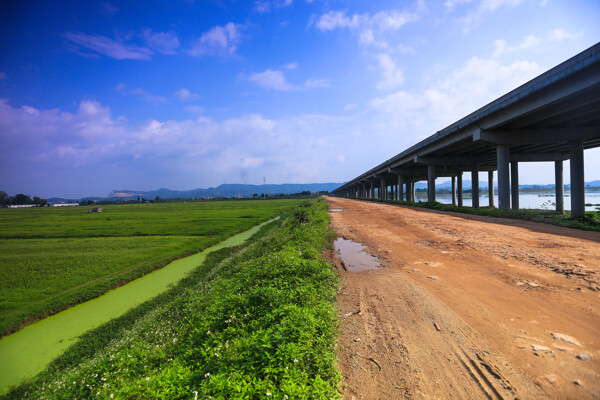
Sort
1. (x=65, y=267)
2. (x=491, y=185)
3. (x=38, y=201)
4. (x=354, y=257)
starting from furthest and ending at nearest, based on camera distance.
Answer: (x=38, y=201)
(x=491, y=185)
(x=65, y=267)
(x=354, y=257)

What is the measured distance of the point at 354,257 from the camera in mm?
8031

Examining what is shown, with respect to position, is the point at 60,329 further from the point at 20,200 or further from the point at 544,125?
the point at 20,200

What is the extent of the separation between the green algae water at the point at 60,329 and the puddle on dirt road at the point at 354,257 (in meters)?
7.62

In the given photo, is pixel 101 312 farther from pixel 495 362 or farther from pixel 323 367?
pixel 495 362

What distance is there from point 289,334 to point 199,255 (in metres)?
14.7

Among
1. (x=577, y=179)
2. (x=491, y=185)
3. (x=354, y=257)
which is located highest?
(x=491, y=185)

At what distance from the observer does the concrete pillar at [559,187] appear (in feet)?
79.6

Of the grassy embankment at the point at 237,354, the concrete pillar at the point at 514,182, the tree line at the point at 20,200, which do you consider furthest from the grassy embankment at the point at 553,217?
the tree line at the point at 20,200

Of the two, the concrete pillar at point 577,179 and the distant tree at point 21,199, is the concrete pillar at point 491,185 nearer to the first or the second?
the concrete pillar at point 577,179

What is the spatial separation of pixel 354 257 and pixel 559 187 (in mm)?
29915

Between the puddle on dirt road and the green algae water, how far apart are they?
7.62 meters

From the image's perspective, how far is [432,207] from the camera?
24.1 m

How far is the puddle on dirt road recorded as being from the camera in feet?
22.7

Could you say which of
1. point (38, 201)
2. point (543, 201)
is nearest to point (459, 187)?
point (543, 201)
